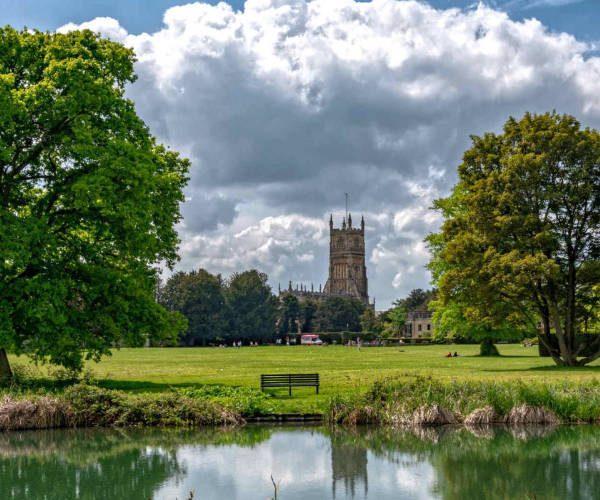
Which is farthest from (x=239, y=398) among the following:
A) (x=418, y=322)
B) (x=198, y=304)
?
(x=418, y=322)

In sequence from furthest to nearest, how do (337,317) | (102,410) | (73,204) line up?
(337,317), (73,204), (102,410)

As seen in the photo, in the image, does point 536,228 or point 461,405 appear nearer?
point 461,405

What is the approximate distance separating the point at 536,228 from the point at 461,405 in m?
17.7

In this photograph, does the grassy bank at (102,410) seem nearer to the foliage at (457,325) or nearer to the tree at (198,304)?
the foliage at (457,325)

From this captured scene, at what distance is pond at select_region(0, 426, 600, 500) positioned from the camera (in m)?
13.2

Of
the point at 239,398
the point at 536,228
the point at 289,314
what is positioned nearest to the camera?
the point at 239,398

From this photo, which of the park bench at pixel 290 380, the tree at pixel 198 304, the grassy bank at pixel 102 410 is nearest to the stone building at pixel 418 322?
the tree at pixel 198 304

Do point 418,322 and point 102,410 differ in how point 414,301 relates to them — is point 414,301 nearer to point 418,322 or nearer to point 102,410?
point 418,322

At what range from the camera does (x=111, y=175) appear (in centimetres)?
2262

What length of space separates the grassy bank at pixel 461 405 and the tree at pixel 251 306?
297ft

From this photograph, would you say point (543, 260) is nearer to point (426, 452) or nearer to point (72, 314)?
point (426, 452)

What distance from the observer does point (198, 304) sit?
105m

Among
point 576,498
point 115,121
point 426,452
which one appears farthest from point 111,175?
point 576,498

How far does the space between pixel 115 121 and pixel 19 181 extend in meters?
3.94
